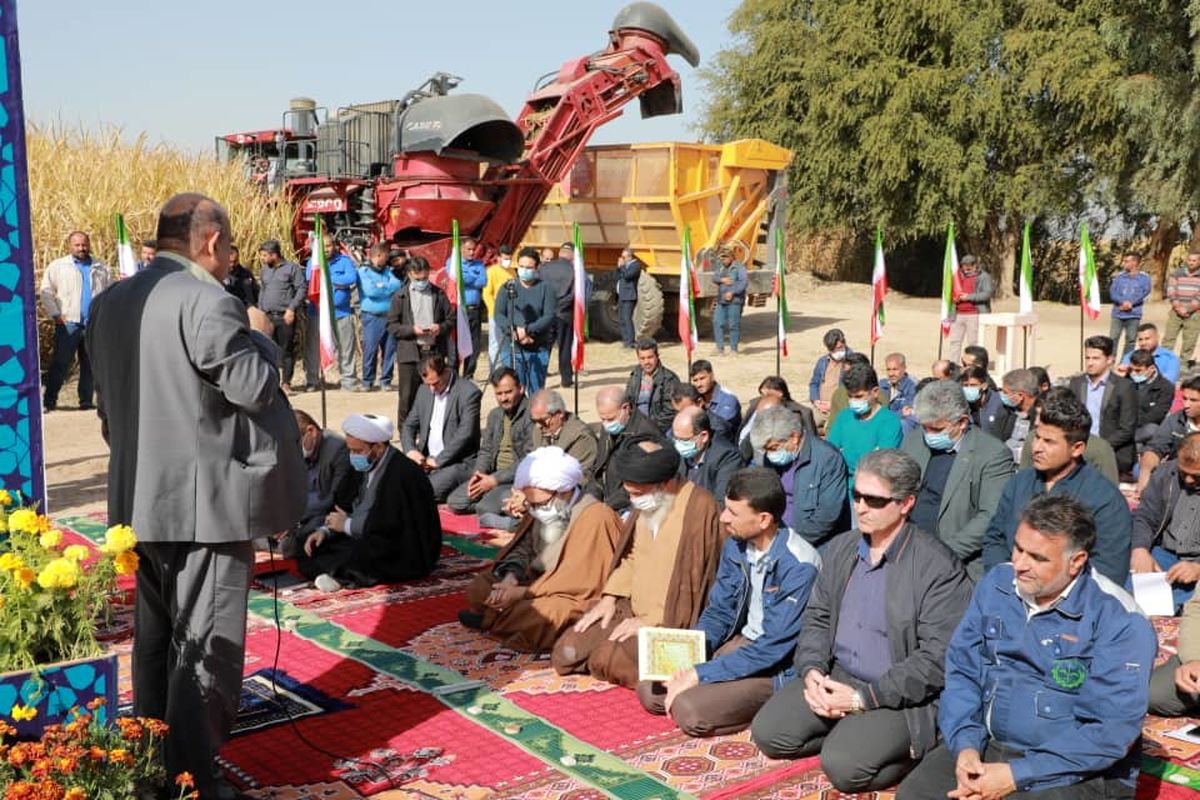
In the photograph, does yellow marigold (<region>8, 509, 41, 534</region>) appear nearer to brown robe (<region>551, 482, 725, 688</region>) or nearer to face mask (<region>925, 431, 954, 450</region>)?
brown robe (<region>551, 482, 725, 688</region>)

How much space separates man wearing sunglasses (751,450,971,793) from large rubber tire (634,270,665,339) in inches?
530

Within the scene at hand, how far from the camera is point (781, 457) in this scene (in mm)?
6566

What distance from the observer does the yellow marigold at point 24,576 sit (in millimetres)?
3268

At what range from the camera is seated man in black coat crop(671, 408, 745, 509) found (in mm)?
7055

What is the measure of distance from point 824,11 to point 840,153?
344 centimetres

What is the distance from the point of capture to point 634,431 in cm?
833

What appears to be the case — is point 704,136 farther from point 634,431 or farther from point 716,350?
point 634,431

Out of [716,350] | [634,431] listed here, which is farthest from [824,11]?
[634,431]

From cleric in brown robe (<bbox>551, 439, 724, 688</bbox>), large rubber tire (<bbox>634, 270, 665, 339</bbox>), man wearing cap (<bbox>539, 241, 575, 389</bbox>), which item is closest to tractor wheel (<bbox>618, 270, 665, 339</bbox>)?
large rubber tire (<bbox>634, 270, 665, 339</bbox>)

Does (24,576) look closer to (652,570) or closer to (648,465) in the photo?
(648,465)

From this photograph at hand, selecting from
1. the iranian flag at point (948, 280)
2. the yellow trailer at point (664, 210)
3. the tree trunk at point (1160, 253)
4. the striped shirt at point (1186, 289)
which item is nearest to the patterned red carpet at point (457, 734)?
the iranian flag at point (948, 280)

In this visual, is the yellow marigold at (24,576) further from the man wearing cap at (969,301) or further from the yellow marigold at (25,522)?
the man wearing cap at (969,301)

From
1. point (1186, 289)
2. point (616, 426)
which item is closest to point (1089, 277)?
point (1186, 289)

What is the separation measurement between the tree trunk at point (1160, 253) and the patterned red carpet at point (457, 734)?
2303cm
